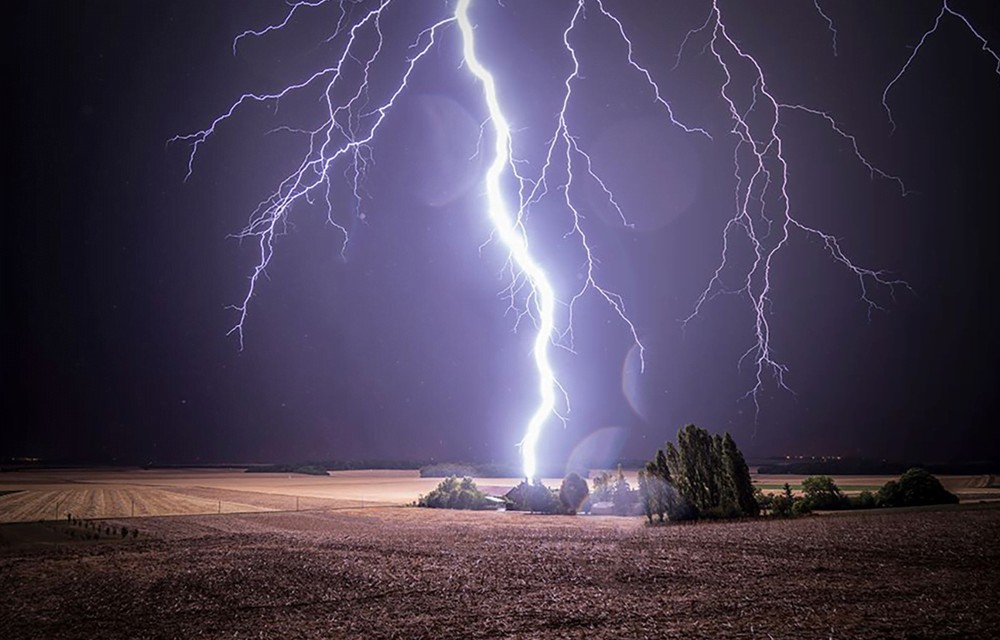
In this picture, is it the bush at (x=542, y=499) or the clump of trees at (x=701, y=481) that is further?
the bush at (x=542, y=499)

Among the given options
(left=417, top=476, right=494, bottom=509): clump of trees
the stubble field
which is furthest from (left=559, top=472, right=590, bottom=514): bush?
the stubble field

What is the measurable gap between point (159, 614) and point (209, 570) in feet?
13.0

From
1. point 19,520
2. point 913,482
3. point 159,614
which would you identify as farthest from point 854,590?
point 19,520

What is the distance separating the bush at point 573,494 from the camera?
95.6 feet

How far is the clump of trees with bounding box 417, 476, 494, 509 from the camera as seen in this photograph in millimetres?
34531

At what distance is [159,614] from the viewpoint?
9703mm

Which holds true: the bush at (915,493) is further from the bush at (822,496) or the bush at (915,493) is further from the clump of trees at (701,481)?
the clump of trees at (701,481)

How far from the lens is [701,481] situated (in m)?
21.7

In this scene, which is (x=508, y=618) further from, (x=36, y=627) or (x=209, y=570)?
(x=209, y=570)

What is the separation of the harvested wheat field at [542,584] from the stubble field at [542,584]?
0.05 metres

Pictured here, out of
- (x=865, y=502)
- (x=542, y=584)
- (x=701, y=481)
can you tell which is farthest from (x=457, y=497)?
(x=542, y=584)

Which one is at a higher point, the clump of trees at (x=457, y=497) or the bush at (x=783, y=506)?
the bush at (x=783, y=506)

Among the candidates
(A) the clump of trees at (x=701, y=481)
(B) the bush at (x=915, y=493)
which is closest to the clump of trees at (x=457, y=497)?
(A) the clump of trees at (x=701, y=481)

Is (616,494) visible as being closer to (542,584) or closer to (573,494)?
(573,494)
